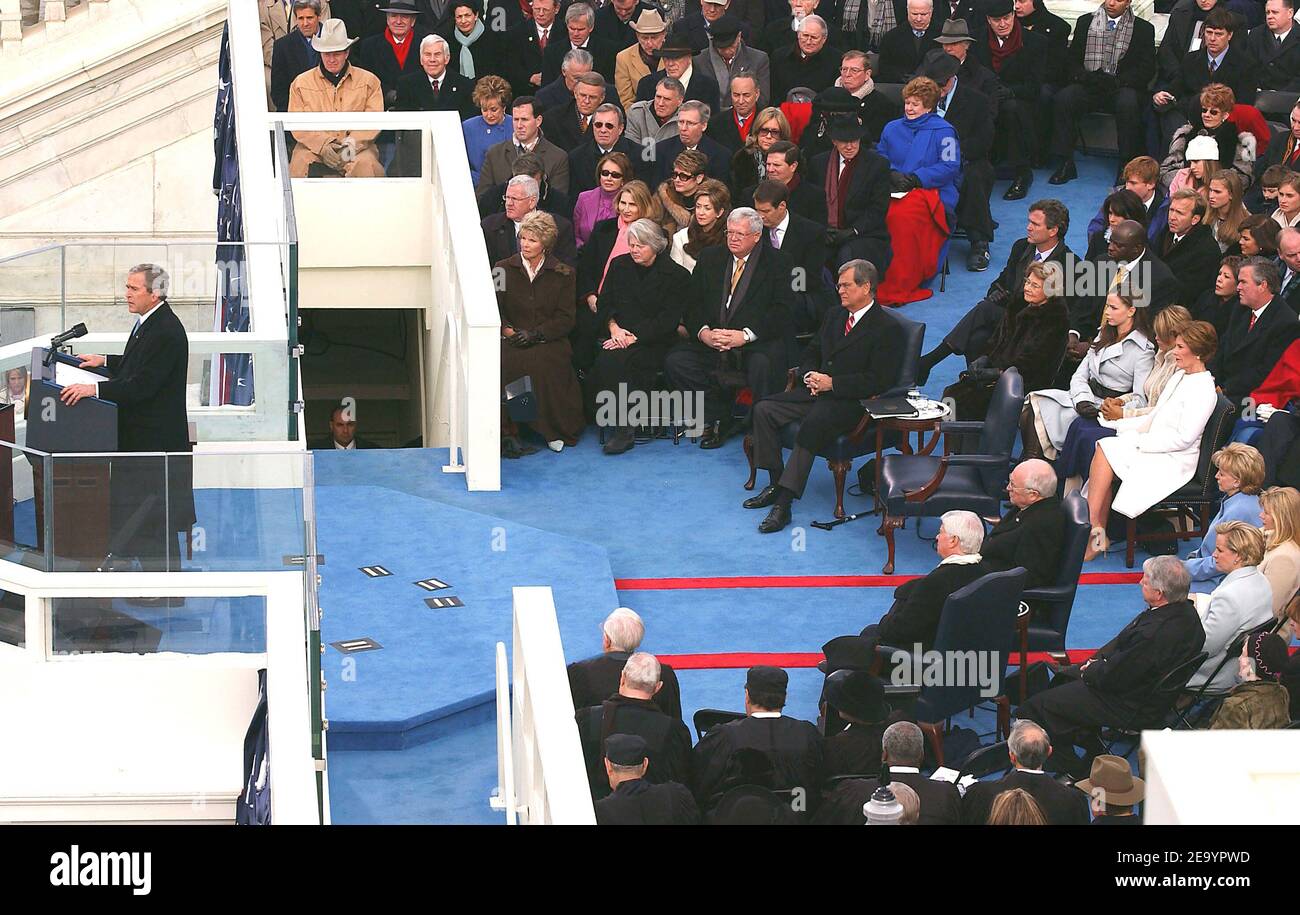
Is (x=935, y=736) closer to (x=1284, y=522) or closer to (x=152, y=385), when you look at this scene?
(x=1284, y=522)

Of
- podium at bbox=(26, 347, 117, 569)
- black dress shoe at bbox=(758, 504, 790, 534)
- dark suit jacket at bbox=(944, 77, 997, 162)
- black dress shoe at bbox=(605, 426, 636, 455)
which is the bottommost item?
black dress shoe at bbox=(758, 504, 790, 534)

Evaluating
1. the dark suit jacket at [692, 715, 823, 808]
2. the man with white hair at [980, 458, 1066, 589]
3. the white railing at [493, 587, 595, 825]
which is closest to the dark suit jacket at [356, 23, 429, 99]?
the white railing at [493, 587, 595, 825]

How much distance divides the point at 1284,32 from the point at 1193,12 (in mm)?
755

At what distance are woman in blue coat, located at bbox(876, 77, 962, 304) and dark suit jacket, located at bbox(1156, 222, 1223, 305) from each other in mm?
1848

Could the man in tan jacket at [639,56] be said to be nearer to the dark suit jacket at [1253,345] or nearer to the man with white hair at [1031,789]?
the dark suit jacket at [1253,345]

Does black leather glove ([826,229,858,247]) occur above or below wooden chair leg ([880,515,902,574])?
above

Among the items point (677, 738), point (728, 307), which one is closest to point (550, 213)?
point (728, 307)

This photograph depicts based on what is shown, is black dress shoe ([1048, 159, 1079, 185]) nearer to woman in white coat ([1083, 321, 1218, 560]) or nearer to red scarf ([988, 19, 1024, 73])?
red scarf ([988, 19, 1024, 73])

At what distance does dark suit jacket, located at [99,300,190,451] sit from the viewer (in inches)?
349

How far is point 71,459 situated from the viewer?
26.3 ft

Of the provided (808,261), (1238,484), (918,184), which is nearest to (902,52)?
(918,184)

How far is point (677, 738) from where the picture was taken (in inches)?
295

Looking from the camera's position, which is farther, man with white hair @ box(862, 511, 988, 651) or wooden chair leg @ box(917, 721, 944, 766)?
man with white hair @ box(862, 511, 988, 651)

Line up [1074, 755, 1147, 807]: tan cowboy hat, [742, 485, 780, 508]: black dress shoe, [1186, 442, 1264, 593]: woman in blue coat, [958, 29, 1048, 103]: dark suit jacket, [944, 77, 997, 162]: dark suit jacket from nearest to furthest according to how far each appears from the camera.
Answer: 1. [1074, 755, 1147, 807]: tan cowboy hat
2. [1186, 442, 1264, 593]: woman in blue coat
3. [742, 485, 780, 508]: black dress shoe
4. [944, 77, 997, 162]: dark suit jacket
5. [958, 29, 1048, 103]: dark suit jacket
